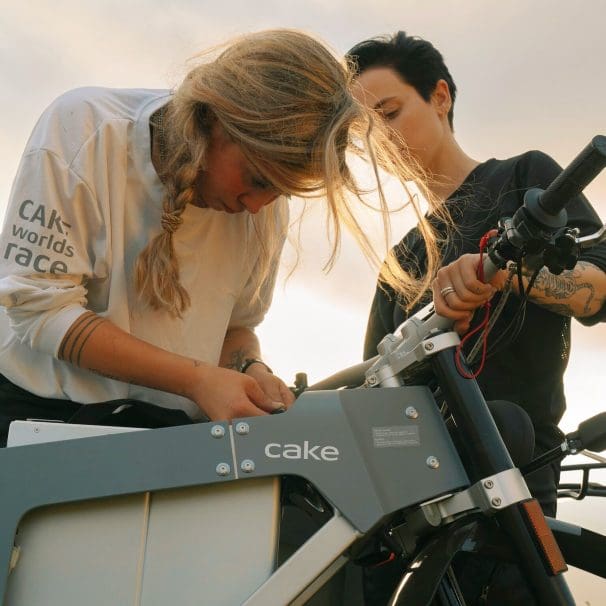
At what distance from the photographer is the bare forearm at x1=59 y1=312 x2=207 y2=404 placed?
166 cm

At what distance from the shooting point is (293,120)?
1.86 meters

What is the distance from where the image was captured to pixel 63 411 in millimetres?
1816

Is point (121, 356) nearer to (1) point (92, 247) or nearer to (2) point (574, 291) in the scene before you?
(1) point (92, 247)

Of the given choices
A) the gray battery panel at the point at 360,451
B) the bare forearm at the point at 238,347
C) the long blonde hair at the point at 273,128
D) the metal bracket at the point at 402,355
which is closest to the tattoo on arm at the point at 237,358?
the bare forearm at the point at 238,347

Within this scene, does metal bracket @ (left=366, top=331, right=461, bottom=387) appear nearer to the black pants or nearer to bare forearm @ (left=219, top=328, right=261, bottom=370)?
the black pants

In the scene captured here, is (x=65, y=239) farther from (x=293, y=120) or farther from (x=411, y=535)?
(x=411, y=535)

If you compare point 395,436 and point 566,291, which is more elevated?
point 566,291

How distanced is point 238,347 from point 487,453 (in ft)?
3.77

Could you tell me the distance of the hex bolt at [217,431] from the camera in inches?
52.7

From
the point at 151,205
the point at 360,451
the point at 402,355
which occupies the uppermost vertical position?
the point at 151,205

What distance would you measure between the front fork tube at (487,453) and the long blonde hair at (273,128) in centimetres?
48

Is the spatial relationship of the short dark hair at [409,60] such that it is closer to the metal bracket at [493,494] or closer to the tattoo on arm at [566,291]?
the tattoo on arm at [566,291]

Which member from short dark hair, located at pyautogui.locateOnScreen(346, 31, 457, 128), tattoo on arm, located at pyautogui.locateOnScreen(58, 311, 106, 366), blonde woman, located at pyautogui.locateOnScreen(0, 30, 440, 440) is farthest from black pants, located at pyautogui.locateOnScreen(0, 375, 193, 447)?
short dark hair, located at pyautogui.locateOnScreen(346, 31, 457, 128)

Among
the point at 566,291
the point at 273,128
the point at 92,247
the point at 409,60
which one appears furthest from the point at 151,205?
the point at 409,60
